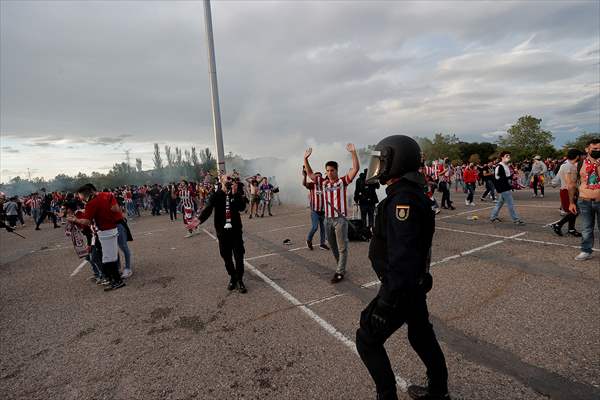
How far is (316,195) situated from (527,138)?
2692 inches

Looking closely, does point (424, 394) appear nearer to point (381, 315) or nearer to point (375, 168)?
point (381, 315)

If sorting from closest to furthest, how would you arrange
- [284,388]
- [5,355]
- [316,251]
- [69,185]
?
[284,388] < [5,355] < [316,251] < [69,185]

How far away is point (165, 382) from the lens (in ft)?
9.33

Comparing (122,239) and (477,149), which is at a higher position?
(477,149)

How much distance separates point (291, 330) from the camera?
3.57m

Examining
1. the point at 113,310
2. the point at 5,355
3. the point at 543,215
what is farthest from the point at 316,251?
the point at 543,215

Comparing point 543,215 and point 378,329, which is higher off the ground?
point 378,329

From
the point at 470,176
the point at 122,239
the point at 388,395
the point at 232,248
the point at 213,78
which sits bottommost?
the point at 388,395

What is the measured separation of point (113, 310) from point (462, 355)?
4.66 meters

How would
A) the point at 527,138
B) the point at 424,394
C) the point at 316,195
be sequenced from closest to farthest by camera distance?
the point at 424,394
the point at 316,195
the point at 527,138

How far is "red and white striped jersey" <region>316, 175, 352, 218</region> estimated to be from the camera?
5.16m

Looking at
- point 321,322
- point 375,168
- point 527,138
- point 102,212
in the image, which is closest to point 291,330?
point 321,322

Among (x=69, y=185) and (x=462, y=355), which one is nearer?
(x=462, y=355)

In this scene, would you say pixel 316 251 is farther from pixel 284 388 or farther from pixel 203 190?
pixel 203 190
